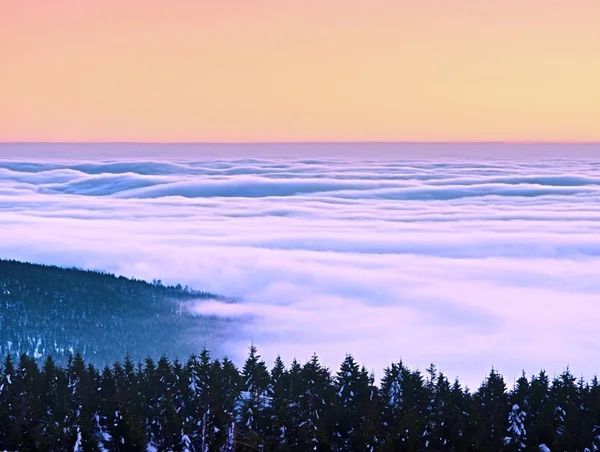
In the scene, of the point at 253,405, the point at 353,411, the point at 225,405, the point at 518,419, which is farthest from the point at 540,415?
the point at 225,405

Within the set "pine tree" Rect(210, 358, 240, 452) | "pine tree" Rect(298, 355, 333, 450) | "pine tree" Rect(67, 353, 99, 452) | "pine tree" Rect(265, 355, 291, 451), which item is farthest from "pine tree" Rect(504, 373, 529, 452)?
"pine tree" Rect(67, 353, 99, 452)

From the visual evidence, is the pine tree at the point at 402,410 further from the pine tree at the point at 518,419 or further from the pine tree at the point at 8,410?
the pine tree at the point at 8,410

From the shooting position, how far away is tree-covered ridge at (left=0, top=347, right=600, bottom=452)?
174 feet

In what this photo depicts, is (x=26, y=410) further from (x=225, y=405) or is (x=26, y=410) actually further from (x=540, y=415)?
(x=540, y=415)

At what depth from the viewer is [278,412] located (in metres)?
55.6

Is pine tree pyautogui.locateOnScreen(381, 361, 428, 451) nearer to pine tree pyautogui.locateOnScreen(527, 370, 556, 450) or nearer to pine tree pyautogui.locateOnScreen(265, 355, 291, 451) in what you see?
pine tree pyautogui.locateOnScreen(265, 355, 291, 451)

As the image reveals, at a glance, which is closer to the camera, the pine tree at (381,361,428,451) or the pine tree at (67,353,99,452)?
the pine tree at (67,353,99,452)

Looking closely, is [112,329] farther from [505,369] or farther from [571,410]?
[571,410]

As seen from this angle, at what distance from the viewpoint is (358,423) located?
184 ft

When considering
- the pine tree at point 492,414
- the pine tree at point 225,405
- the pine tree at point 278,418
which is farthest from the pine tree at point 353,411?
the pine tree at point 492,414

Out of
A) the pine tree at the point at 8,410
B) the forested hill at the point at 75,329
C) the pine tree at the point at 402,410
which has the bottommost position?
the forested hill at the point at 75,329

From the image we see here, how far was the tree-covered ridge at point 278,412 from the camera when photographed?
53.2 meters

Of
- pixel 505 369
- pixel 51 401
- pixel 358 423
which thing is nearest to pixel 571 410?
pixel 358 423

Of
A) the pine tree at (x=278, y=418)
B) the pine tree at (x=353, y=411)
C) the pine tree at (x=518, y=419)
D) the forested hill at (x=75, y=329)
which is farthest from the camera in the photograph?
the forested hill at (x=75, y=329)
